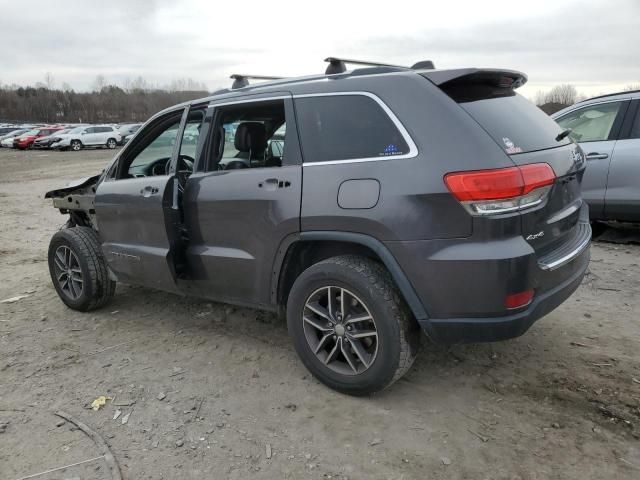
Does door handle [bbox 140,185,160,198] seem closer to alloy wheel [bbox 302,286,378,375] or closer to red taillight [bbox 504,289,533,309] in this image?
alloy wheel [bbox 302,286,378,375]

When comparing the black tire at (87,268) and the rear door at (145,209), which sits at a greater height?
the rear door at (145,209)

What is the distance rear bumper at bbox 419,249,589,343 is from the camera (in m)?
2.64

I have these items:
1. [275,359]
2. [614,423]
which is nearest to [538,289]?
[614,423]

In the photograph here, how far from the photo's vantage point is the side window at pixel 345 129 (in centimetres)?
285

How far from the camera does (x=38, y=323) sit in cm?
460

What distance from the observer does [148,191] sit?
3910mm

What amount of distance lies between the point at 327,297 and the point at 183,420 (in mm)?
1074

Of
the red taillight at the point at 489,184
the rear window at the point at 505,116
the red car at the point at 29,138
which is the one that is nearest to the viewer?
the red taillight at the point at 489,184

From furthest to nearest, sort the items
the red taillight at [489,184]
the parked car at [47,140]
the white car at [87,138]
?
1. the parked car at [47,140]
2. the white car at [87,138]
3. the red taillight at [489,184]

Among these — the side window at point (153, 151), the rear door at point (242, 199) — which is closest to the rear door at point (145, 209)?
the side window at point (153, 151)

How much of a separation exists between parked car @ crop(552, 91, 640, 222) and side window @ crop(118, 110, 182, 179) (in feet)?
15.3

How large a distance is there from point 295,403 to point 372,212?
1.23 meters

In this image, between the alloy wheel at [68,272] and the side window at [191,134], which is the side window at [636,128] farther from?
the alloy wheel at [68,272]

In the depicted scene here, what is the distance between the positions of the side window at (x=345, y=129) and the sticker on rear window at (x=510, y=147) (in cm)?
50
